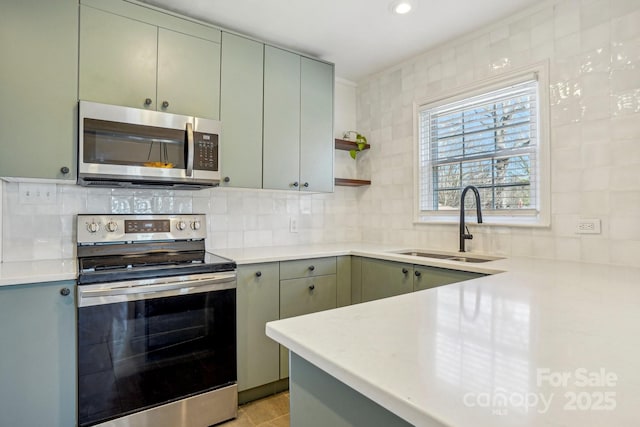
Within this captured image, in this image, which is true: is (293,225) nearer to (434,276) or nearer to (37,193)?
(434,276)

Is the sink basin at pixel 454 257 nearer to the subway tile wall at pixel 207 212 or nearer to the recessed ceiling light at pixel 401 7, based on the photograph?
the subway tile wall at pixel 207 212

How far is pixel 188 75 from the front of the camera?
2174 mm

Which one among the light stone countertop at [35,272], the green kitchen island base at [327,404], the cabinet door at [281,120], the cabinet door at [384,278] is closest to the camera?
the green kitchen island base at [327,404]

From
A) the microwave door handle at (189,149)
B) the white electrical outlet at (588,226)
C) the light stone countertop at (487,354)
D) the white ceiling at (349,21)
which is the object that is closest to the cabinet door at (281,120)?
the white ceiling at (349,21)

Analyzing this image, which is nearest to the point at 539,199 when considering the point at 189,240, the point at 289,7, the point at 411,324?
the point at 411,324

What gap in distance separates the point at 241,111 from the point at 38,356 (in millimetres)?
1686

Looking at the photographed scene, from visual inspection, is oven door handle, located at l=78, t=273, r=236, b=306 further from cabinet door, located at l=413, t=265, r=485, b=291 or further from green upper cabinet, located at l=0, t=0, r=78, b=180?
cabinet door, located at l=413, t=265, r=485, b=291

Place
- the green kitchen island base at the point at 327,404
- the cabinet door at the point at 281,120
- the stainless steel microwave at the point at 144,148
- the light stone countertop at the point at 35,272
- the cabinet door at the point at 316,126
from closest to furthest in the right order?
1. the green kitchen island base at the point at 327,404
2. the light stone countertop at the point at 35,272
3. the stainless steel microwave at the point at 144,148
4. the cabinet door at the point at 281,120
5. the cabinet door at the point at 316,126

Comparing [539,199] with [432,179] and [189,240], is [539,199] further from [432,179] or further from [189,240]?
[189,240]

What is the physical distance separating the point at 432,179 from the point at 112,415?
2.51m

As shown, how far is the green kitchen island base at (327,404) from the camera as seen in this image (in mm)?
645

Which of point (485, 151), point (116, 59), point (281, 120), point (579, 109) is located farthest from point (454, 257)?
point (116, 59)

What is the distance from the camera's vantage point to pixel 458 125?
270cm

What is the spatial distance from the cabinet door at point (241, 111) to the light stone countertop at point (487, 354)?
158 centimetres
